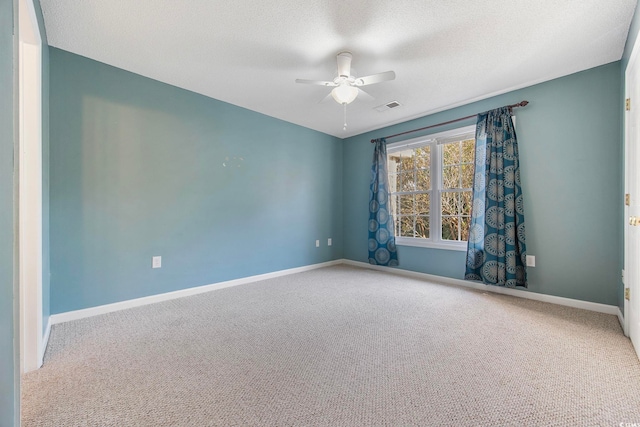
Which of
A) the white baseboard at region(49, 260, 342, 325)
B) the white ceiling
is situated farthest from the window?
the white baseboard at region(49, 260, 342, 325)

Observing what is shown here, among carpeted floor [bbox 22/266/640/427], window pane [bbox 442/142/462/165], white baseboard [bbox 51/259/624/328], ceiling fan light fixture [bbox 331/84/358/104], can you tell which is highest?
ceiling fan light fixture [bbox 331/84/358/104]

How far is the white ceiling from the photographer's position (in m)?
1.88

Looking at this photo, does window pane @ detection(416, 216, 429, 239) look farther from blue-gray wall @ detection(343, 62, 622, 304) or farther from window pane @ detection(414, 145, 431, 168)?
blue-gray wall @ detection(343, 62, 622, 304)

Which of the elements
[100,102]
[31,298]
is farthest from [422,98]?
[31,298]

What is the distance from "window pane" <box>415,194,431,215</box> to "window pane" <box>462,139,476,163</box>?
67cm

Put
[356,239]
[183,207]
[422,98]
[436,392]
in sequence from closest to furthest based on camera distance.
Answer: [436,392] < [183,207] < [422,98] < [356,239]

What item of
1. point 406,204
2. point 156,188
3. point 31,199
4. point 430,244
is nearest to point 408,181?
point 406,204

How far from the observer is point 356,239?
488 cm

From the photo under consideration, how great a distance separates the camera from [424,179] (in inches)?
160

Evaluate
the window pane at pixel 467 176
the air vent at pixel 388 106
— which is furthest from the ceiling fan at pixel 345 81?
the window pane at pixel 467 176

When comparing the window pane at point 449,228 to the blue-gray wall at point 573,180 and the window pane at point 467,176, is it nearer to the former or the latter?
the window pane at point 467,176

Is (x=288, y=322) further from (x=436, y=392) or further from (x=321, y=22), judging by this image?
(x=321, y=22)
